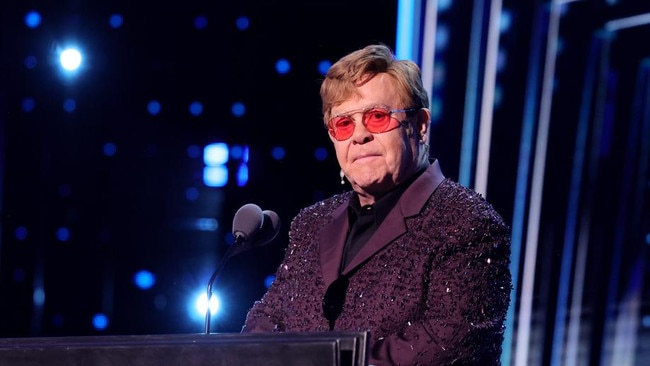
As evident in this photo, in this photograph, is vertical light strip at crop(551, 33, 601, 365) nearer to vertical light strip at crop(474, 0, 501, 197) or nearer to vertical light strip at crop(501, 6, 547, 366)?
vertical light strip at crop(501, 6, 547, 366)

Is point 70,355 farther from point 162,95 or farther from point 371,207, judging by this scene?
point 162,95

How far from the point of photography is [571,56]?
2746mm

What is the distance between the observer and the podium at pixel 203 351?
1.02 m

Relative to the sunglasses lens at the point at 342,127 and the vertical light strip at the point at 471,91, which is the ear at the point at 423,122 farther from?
the vertical light strip at the point at 471,91

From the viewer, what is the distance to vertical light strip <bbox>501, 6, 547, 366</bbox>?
112 inches

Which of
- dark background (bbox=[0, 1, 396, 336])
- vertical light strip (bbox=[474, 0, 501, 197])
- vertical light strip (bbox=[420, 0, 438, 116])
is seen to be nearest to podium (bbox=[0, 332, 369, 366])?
vertical light strip (bbox=[474, 0, 501, 197])

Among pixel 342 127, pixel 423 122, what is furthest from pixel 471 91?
pixel 342 127

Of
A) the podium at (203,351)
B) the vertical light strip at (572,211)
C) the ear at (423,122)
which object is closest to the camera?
the podium at (203,351)

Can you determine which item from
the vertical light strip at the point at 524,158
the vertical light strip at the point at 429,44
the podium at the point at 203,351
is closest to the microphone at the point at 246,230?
the podium at the point at 203,351

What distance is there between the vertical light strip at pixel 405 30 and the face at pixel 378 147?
4.19 feet

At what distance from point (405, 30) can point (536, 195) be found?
942mm

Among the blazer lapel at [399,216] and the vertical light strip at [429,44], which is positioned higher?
the vertical light strip at [429,44]

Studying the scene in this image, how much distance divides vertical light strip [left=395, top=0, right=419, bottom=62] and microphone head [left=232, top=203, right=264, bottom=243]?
150cm

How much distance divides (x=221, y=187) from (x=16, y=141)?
1.20m
